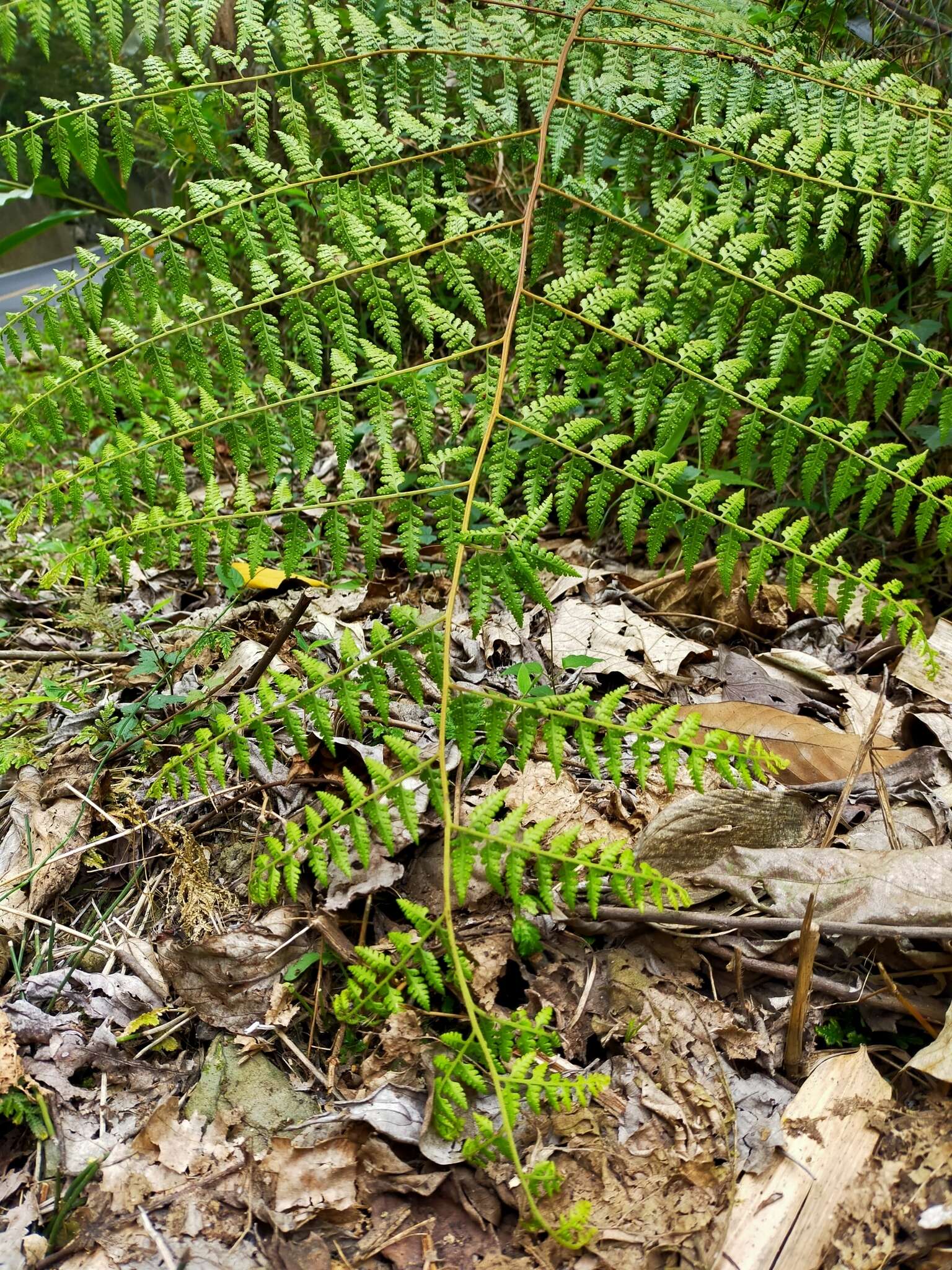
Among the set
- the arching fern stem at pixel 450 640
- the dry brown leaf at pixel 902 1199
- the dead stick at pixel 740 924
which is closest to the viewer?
the arching fern stem at pixel 450 640

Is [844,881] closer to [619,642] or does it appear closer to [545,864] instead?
[545,864]

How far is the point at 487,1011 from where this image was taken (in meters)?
1.44

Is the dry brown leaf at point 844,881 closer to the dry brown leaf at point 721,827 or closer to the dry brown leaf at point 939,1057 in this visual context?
the dry brown leaf at point 721,827

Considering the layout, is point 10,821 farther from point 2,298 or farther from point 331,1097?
point 2,298

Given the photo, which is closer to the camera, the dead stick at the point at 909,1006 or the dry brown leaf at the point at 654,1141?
the dry brown leaf at the point at 654,1141

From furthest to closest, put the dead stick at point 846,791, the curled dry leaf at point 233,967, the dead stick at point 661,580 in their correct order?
the dead stick at point 661,580, the dead stick at point 846,791, the curled dry leaf at point 233,967

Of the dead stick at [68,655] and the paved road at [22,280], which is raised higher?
the dead stick at [68,655]

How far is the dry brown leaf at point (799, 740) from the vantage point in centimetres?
187

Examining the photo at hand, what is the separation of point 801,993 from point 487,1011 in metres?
0.51

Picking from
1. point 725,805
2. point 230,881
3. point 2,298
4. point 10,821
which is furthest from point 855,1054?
point 2,298

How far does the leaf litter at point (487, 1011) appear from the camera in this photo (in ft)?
4.02

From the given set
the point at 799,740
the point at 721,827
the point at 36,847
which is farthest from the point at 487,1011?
the point at 36,847

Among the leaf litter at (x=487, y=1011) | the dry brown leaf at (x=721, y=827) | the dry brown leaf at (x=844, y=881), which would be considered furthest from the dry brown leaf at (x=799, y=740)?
the dry brown leaf at (x=844, y=881)

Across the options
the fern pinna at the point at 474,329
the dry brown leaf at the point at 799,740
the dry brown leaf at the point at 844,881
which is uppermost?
the fern pinna at the point at 474,329
